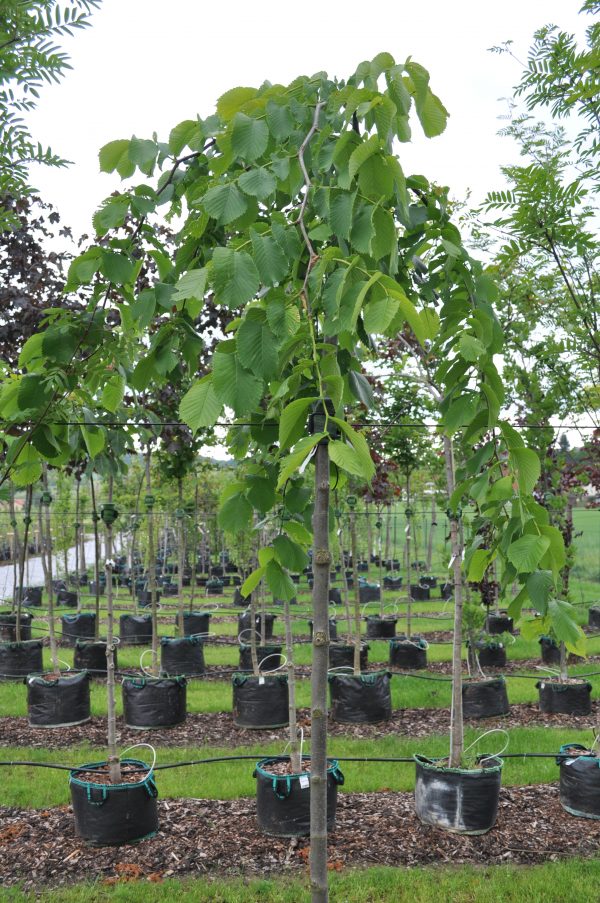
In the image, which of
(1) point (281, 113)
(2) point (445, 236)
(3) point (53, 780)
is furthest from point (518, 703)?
(1) point (281, 113)

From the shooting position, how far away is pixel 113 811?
3.85 m

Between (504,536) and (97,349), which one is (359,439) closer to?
(504,536)

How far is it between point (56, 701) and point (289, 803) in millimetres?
2966

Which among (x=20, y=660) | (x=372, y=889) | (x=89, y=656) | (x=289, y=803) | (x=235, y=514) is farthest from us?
(x=89, y=656)

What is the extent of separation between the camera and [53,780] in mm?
4977

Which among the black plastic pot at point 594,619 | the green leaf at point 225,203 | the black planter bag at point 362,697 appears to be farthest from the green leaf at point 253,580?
the black plastic pot at point 594,619

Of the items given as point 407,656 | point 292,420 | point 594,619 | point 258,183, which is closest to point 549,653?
point 407,656

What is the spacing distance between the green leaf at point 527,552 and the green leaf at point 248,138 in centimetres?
97

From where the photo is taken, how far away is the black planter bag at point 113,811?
3.84 meters

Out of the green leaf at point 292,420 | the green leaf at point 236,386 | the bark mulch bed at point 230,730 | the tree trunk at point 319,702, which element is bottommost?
the bark mulch bed at point 230,730

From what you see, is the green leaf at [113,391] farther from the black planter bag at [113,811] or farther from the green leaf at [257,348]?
the black planter bag at [113,811]

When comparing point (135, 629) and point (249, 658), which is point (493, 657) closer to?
point (249, 658)

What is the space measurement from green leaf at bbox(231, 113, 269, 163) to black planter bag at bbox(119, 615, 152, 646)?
9593mm

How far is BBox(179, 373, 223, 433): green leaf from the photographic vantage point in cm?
142
